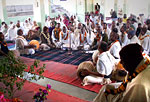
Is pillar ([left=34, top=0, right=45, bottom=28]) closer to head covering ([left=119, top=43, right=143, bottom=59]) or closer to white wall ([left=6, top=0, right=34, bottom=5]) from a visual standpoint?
white wall ([left=6, top=0, right=34, bottom=5])

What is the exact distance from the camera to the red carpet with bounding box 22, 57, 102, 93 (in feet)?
14.4

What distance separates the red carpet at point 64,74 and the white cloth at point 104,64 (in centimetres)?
43

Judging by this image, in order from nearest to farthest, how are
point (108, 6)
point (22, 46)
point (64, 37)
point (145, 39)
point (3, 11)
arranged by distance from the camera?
point (145, 39) → point (22, 46) → point (64, 37) → point (3, 11) → point (108, 6)

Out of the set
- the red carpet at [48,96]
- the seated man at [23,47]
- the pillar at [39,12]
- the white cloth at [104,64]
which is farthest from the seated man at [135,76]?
the pillar at [39,12]

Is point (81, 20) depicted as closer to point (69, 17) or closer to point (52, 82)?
point (69, 17)

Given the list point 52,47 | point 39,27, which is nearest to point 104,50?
point 52,47

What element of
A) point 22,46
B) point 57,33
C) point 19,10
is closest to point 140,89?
point 22,46

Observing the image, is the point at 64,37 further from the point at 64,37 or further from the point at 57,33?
the point at 57,33

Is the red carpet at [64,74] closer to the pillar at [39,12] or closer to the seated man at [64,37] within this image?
the seated man at [64,37]

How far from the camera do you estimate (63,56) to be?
7.24 meters

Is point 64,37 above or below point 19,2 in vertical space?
below

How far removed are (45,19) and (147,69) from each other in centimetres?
1123

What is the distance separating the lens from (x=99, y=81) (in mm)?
4395

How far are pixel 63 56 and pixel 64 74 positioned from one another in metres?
2.11
